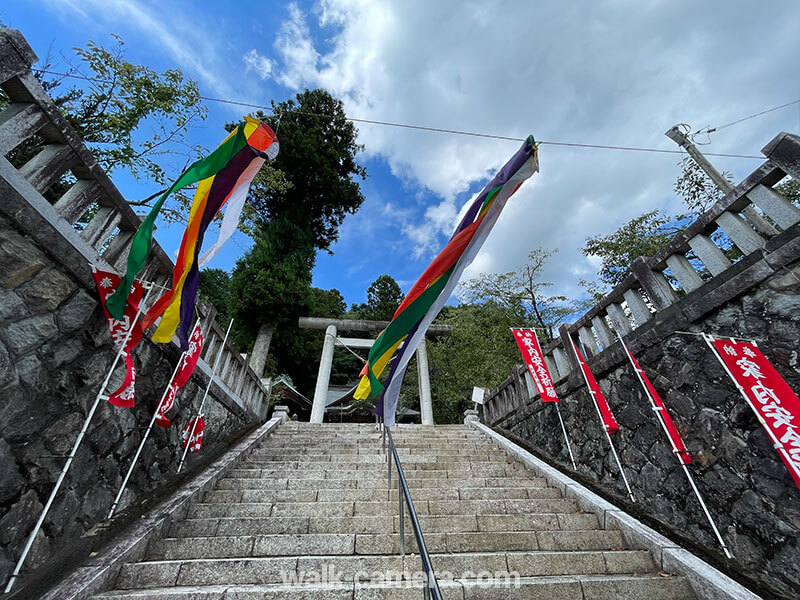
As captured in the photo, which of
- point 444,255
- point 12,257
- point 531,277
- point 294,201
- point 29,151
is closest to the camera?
point 12,257

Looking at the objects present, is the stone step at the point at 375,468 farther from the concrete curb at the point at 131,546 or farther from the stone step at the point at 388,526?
the stone step at the point at 388,526

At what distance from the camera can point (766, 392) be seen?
8.87ft

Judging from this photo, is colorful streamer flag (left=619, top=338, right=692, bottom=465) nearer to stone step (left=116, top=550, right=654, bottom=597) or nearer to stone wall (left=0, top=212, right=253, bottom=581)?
stone step (left=116, top=550, right=654, bottom=597)

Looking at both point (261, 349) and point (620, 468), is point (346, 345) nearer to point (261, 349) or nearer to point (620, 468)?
point (261, 349)

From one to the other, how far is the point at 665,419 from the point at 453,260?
3191mm

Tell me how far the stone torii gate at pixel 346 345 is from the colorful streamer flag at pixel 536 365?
511 centimetres

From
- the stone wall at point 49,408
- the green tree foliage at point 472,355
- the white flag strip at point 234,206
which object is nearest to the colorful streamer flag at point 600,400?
the white flag strip at point 234,206

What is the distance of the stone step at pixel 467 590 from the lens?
2.09 m

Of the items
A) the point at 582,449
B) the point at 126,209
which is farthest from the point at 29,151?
the point at 582,449

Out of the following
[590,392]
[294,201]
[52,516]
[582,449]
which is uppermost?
[294,201]

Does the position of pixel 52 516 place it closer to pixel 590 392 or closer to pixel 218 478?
pixel 218 478

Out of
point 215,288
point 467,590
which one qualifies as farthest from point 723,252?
point 215,288

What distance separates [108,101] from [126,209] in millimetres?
4638

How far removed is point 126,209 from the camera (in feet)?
10.5
